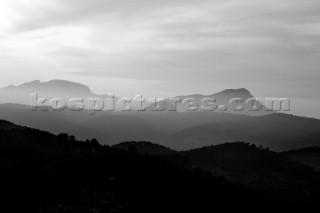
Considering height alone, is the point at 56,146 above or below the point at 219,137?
above

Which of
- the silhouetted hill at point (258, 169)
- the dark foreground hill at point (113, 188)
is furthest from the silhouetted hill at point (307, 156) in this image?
the dark foreground hill at point (113, 188)

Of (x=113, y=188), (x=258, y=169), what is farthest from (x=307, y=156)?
(x=113, y=188)

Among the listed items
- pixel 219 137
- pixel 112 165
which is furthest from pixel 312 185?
pixel 219 137

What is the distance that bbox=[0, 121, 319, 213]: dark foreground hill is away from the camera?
2852 cm

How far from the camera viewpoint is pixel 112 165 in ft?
117

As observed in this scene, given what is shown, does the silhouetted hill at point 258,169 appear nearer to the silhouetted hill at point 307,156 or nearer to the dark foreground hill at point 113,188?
the dark foreground hill at point 113,188

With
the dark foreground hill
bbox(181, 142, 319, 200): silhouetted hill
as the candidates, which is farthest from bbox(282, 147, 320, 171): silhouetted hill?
the dark foreground hill

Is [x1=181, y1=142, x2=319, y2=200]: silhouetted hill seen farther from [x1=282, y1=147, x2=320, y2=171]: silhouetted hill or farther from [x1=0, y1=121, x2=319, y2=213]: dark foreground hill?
[x1=282, y1=147, x2=320, y2=171]: silhouetted hill

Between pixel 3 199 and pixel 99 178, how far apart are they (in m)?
7.21

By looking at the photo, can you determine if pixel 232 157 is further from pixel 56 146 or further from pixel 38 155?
pixel 38 155

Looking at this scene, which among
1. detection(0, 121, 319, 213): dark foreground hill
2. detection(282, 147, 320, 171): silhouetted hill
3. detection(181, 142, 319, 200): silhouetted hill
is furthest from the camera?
detection(282, 147, 320, 171): silhouetted hill

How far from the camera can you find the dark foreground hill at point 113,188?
28.5 m

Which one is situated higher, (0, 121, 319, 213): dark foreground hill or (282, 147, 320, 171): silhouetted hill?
(0, 121, 319, 213): dark foreground hill

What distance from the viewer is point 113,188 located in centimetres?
3011
